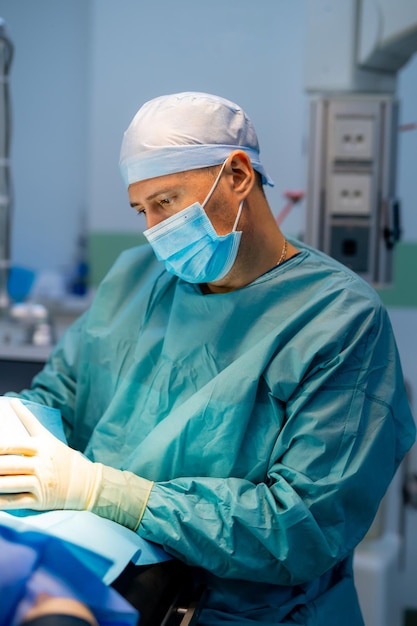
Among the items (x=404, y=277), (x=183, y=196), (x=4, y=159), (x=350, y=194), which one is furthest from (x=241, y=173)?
(x=404, y=277)

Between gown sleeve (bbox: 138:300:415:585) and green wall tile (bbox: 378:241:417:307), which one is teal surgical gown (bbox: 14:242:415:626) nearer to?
gown sleeve (bbox: 138:300:415:585)

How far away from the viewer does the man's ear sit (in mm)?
1237

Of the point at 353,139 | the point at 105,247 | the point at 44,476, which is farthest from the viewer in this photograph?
the point at 105,247

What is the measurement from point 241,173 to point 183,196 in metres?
0.11

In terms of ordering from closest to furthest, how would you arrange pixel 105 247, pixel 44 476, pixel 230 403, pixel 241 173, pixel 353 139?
pixel 44 476 → pixel 230 403 → pixel 241 173 → pixel 353 139 → pixel 105 247

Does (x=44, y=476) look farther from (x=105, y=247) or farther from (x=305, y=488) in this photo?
(x=105, y=247)

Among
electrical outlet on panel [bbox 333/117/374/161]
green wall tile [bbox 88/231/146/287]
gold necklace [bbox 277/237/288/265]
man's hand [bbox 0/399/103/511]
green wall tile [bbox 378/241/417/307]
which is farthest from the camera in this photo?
green wall tile [bbox 88/231/146/287]

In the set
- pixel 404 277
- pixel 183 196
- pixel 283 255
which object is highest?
pixel 183 196

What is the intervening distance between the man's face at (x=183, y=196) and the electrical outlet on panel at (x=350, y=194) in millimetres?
864

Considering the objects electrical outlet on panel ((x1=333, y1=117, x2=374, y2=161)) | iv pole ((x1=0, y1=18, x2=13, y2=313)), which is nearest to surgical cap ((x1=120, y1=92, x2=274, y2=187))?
electrical outlet on panel ((x1=333, y1=117, x2=374, y2=161))

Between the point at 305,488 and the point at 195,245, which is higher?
the point at 195,245

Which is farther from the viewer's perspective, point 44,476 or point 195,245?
point 195,245

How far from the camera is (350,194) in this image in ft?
6.72

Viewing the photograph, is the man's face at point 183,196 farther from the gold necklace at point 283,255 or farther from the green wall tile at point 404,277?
the green wall tile at point 404,277
